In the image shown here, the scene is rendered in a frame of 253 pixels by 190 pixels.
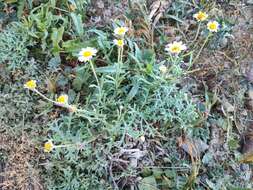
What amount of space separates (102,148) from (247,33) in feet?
3.62

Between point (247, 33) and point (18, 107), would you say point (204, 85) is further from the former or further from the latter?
point (18, 107)

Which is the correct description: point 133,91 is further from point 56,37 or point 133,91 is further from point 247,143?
point 247,143

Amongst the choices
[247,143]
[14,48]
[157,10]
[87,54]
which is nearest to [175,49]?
[87,54]

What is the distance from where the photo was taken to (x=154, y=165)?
1958 millimetres

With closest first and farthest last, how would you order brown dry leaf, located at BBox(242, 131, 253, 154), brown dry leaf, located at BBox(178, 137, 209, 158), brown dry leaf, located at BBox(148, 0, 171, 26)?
brown dry leaf, located at BBox(178, 137, 209, 158) → brown dry leaf, located at BBox(242, 131, 253, 154) → brown dry leaf, located at BBox(148, 0, 171, 26)

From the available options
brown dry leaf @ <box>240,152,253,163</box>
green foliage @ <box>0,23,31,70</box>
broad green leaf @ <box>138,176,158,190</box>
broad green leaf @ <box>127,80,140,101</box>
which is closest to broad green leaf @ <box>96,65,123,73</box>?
broad green leaf @ <box>127,80,140,101</box>

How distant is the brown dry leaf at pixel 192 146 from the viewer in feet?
6.51

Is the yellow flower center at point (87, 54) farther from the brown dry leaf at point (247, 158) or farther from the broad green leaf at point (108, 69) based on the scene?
the brown dry leaf at point (247, 158)

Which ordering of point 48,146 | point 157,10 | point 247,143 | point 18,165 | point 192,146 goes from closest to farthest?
point 48,146 → point 18,165 → point 192,146 → point 247,143 → point 157,10

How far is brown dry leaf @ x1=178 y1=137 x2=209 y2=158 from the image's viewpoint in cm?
198

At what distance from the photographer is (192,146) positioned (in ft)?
6.54

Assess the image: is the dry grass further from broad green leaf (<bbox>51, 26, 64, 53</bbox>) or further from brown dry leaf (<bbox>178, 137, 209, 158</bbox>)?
brown dry leaf (<bbox>178, 137, 209, 158</bbox>)

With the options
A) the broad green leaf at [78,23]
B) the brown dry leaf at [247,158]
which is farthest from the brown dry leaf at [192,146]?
the broad green leaf at [78,23]

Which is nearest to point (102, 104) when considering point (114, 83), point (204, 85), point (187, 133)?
point (114, 83)
